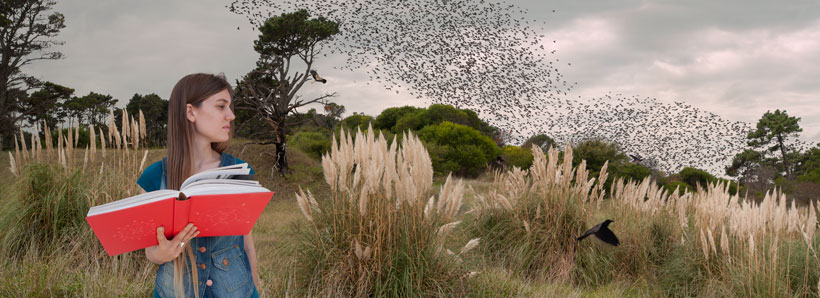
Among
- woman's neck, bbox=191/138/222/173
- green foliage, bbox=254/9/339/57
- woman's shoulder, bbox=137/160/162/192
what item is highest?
green foliage, bbox=254/9/339/57

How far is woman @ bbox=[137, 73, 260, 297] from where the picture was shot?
1741mm

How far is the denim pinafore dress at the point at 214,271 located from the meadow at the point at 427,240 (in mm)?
1031

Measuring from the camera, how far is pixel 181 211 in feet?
4.66

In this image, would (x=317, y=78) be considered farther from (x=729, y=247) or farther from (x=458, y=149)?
(x=729, y=247)

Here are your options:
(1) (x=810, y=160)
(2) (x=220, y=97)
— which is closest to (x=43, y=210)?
(2) (x=220, y=97)

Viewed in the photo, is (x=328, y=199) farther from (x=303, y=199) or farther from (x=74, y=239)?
(x=74, y=239)

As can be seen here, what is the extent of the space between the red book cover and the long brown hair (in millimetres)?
213

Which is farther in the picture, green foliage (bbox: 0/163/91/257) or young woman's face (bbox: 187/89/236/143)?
green foliage (bbox: 0/163/91/257)

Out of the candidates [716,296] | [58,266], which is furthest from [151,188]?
[716,296]

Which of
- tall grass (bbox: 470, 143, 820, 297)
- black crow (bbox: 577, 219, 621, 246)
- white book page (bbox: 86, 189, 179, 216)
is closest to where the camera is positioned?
white book page (bbox: 86, 189, 179, 216)

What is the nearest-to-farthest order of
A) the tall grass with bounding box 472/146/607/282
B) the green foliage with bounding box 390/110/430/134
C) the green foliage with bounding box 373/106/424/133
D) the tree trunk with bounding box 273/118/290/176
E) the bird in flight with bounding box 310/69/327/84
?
the tall grass with bounding box 472/146/607/282, the tree trunk with bounding box 273/118/290/176, the bird in flight with bounding box 310/69/327/84, the green foliage with bounding box 390/110/430/134, the green foliage with bounding box 373/106/424/133

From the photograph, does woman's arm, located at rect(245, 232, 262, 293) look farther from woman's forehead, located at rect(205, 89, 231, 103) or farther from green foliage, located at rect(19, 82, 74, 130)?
green foliage, located at rect(19, 82, 74, 130)

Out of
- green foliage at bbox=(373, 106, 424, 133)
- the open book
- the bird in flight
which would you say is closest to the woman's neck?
the open book

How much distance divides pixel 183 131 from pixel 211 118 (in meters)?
0.10
